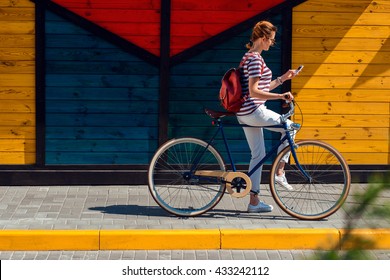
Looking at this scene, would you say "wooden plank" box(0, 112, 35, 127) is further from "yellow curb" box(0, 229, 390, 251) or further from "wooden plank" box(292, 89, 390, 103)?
"wooden plank" box(292, 89, 390, 103)

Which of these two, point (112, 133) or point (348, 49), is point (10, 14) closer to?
point (112, 133)

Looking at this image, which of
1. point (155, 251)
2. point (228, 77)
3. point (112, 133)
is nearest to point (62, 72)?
point (112, 133)

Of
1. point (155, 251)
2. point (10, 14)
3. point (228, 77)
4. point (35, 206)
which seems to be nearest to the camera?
point (155, 251)

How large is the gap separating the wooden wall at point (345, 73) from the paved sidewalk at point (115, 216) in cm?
112

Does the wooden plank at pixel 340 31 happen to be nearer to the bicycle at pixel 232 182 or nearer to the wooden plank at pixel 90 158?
the bicycle at pixel 232 182

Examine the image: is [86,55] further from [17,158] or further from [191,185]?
[191,185]

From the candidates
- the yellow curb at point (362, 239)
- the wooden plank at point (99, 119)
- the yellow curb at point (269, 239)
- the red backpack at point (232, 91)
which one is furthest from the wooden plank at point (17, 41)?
the yellow curb at point (362, 239)

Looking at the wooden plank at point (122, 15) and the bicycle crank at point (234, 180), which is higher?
the wooden plank at point (122, 15)

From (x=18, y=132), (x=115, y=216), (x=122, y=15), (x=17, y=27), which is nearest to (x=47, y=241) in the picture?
(x=115, y=216)

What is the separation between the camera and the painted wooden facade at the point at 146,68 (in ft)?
28.6

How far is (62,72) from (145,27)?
98 cm

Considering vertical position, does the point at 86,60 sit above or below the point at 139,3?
below

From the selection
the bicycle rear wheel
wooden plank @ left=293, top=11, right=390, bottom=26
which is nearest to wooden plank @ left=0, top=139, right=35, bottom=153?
the bicycle rear wheel

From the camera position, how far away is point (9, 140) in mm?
8797
